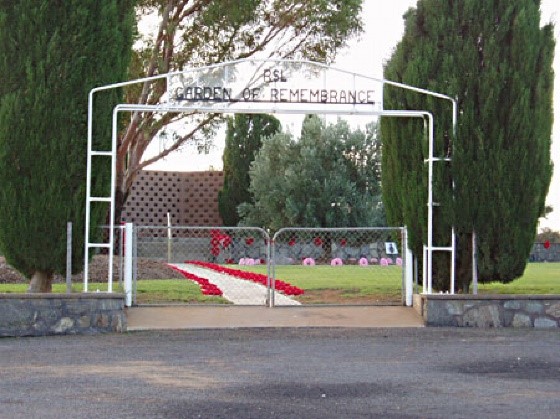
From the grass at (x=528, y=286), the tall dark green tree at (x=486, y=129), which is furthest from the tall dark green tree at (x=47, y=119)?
the grass at (x=528, y=286)

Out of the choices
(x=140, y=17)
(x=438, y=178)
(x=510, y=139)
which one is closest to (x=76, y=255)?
(x=438, y=178)

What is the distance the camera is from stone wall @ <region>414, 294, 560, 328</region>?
1397cm

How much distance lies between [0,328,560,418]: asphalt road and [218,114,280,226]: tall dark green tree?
27.5m

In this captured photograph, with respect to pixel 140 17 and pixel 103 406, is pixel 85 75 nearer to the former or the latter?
pixel 103 406

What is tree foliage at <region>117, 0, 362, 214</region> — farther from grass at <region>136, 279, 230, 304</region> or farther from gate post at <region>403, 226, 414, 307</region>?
gate post at <region>403, 226, 414, 307</region>

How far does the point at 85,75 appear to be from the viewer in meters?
14.1

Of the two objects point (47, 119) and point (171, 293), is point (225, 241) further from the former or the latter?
point (47, 119)

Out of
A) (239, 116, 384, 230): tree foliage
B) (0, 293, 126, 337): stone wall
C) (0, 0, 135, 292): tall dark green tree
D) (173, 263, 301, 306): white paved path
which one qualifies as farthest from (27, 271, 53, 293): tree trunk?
(239, 116, 384, 230): tree foliage

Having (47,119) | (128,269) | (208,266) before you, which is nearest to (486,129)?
(128,269)

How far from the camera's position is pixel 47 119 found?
13.9 meters

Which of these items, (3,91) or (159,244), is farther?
(159,244)

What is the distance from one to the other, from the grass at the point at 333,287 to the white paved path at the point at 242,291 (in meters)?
0.39

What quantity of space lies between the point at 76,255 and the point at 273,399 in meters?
7.05

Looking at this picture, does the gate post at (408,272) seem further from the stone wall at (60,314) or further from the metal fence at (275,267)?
the stone wall at (60,314)
